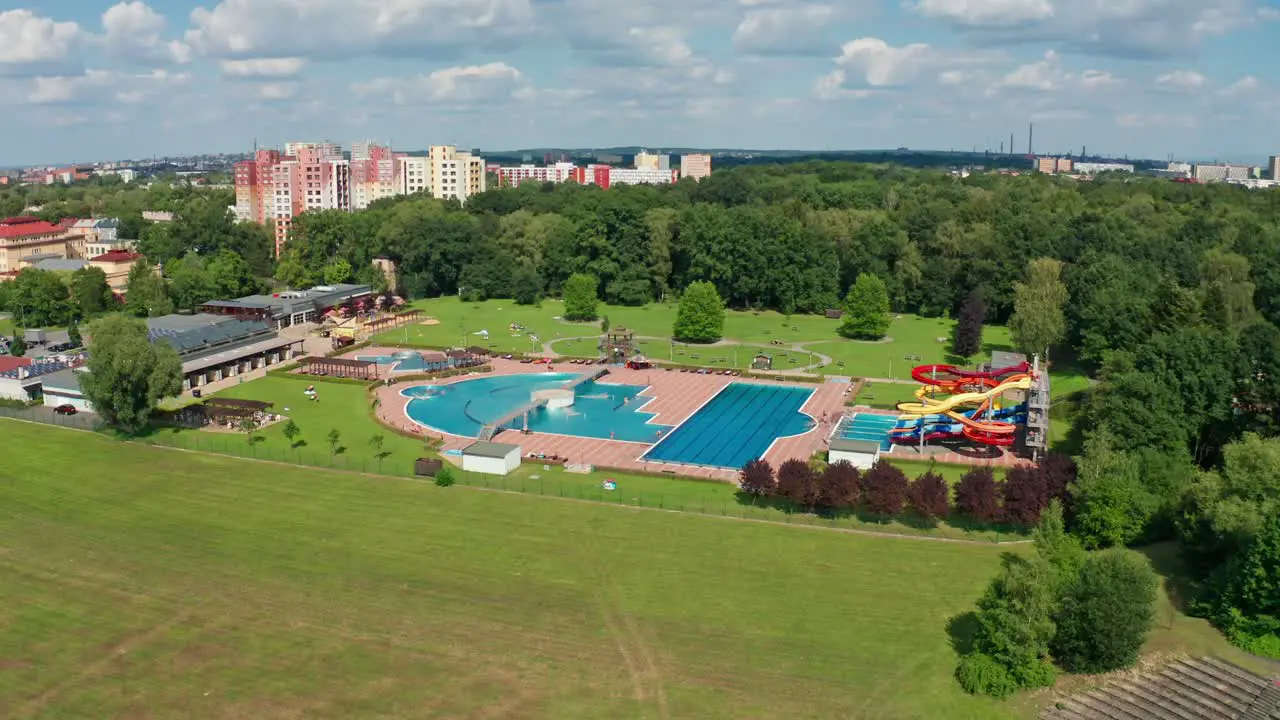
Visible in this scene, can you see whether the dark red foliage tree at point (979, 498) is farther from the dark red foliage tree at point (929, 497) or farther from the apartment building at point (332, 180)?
the apartment building at point (332, 180)

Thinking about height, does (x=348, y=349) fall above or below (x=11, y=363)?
below

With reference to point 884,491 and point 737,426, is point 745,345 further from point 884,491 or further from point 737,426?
Answer: point 884,491

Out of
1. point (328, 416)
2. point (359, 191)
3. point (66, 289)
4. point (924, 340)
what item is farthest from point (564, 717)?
point (359, 191)

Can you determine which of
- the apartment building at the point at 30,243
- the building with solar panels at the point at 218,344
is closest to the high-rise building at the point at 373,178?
the apartment building at the point at 30,243

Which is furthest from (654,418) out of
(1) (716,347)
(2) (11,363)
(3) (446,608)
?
(2) (11,363)

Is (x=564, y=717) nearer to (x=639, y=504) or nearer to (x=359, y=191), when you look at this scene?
(x=639, y=504)
